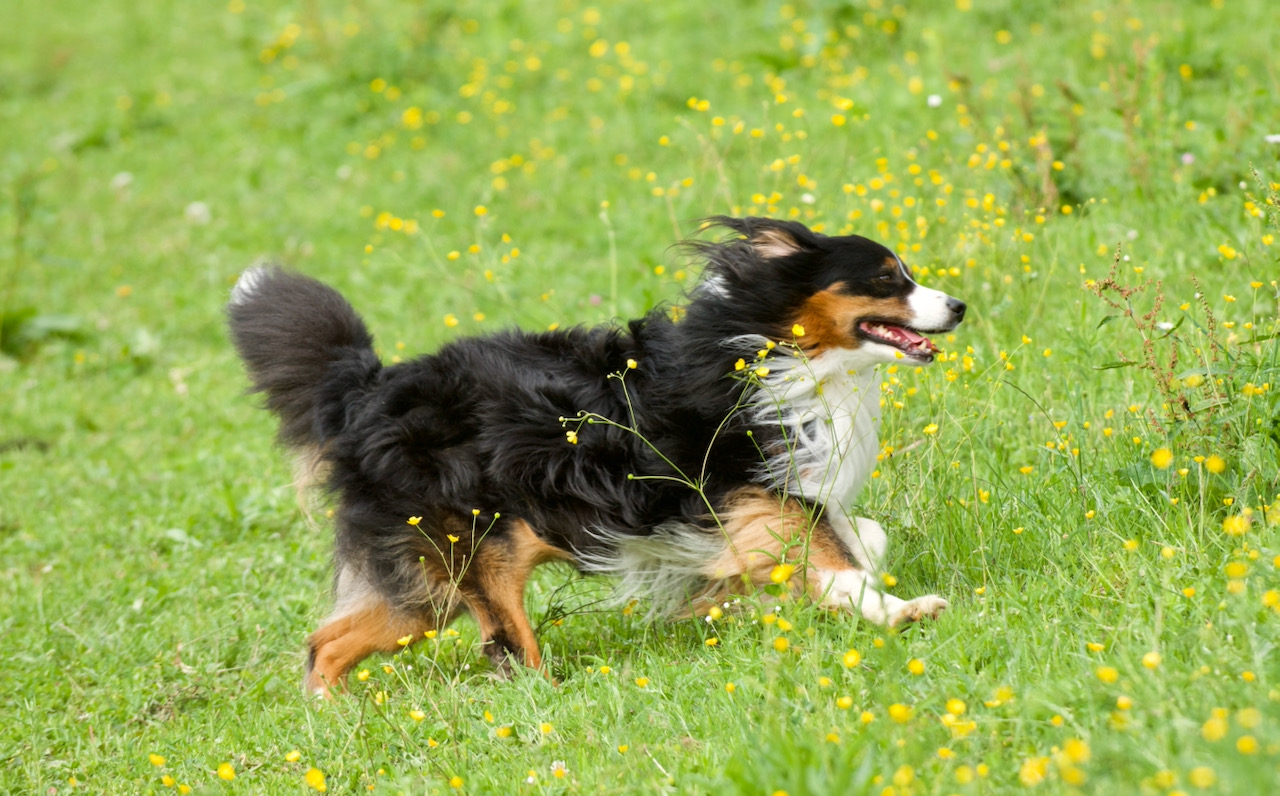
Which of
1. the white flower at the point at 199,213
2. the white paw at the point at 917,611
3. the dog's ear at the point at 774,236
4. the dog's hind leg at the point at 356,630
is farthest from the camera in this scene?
the white flower at the point at 199,213

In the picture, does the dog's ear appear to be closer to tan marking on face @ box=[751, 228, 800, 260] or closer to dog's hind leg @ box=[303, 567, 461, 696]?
tan marking on face @ box=[751, 228, 800, 260]

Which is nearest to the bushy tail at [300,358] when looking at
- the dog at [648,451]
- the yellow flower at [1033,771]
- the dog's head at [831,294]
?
the dog at [648,451]

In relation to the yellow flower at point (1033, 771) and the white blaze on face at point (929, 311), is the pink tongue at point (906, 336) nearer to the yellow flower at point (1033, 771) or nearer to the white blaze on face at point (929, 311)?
the white blaze on face at point (929, 311)

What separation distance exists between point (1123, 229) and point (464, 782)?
4.44m

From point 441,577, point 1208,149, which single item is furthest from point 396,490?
point 1208,149

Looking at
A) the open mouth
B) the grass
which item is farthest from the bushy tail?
the open mouth

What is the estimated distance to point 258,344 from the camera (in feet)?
13.9

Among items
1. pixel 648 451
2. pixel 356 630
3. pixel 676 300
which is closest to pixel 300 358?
pixel 356 630

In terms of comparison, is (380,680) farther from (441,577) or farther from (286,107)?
(286,107)

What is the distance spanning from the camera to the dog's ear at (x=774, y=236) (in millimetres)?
4012

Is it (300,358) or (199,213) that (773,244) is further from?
(199,213)

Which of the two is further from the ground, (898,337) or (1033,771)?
(898,337)

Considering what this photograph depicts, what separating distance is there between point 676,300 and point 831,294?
2.84 feet

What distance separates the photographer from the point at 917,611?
3.50 m
